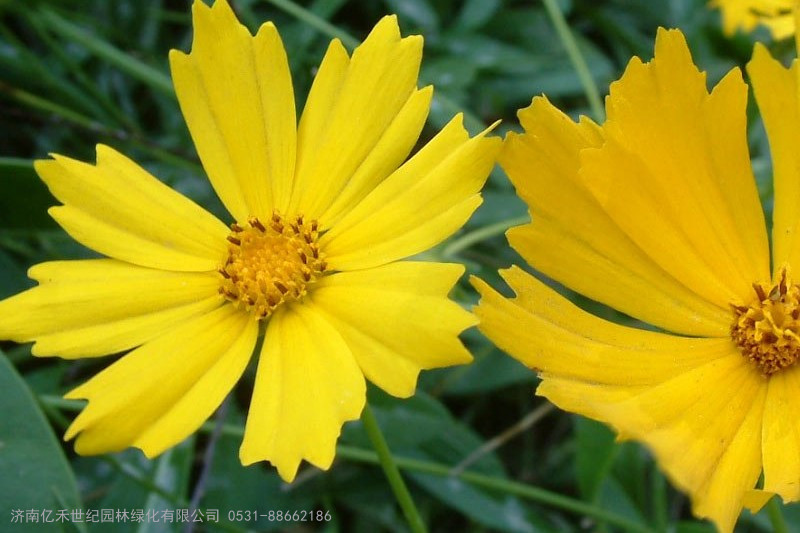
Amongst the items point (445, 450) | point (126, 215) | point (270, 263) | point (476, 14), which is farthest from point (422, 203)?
point (476, 14)

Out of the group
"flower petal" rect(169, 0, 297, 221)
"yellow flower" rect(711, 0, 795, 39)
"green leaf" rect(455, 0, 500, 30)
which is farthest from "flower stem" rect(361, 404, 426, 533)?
"green leaf" rect(455, 0, 500, 30)

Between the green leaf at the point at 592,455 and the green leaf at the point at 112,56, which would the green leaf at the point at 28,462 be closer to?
the green leaf at the point at 112,56

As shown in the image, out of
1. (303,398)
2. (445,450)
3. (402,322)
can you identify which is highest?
(402,322)

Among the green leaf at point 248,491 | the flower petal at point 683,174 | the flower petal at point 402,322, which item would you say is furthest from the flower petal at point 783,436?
the green leaf at point 248,491

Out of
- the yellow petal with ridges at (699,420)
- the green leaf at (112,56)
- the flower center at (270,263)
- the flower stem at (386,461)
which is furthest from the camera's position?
the green leaf at (112,56)

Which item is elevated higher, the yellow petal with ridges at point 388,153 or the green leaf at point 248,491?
the yellow petal with ridges at point 388,153

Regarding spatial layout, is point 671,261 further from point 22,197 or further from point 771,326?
point 22,197

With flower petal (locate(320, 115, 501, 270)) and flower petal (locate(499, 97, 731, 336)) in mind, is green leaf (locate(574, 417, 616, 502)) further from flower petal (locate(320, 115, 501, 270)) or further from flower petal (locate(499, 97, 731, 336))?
flower petal (locate(320, 115, 501, 270))
